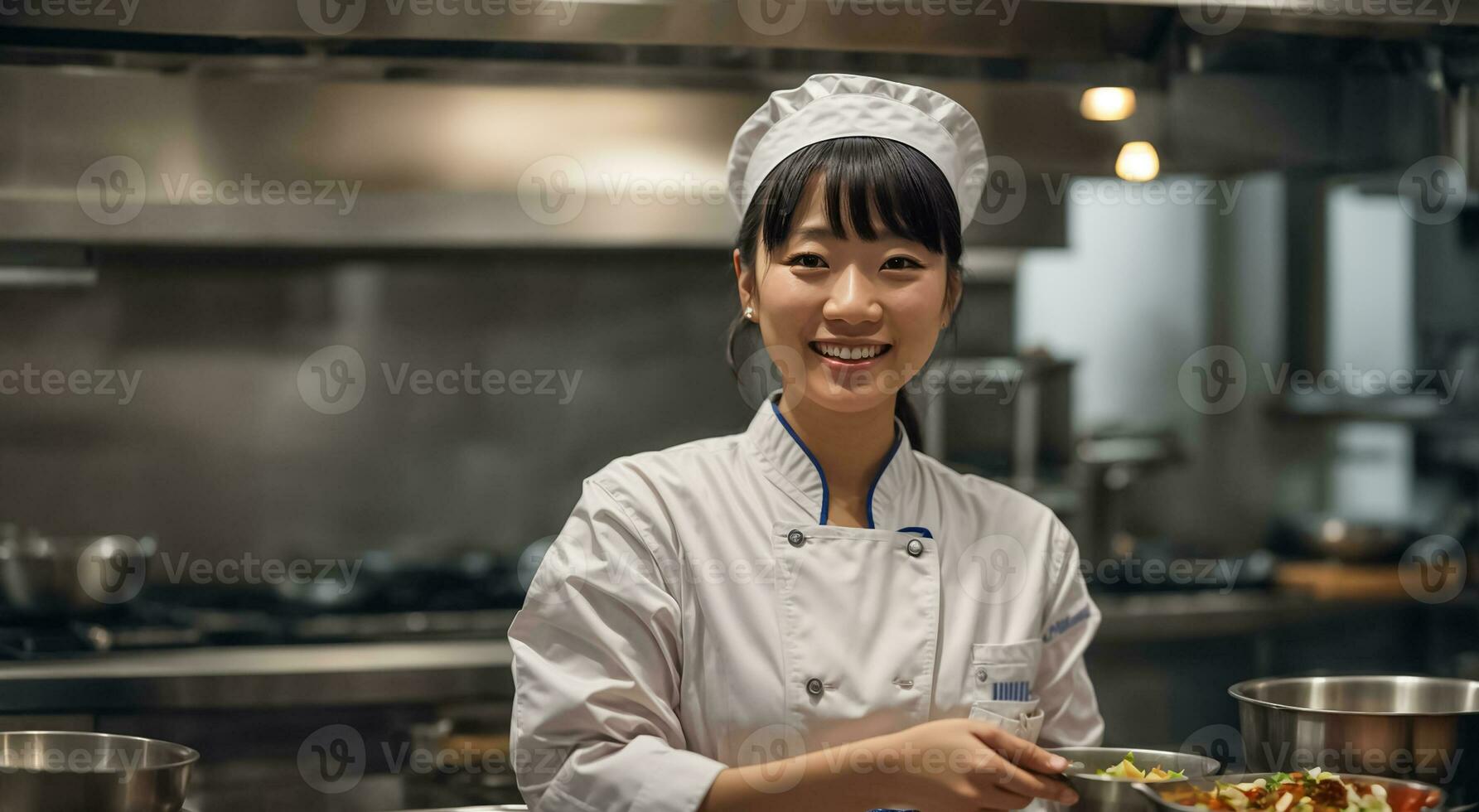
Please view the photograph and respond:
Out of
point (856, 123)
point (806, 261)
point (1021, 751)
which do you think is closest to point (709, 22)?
point (856, 123)

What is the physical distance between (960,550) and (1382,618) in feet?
7.51

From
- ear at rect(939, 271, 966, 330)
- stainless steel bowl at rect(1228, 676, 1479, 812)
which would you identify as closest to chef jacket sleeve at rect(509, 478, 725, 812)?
ear at rect(939, 271, 966, 330)

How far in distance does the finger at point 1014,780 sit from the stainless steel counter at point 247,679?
1.22 m

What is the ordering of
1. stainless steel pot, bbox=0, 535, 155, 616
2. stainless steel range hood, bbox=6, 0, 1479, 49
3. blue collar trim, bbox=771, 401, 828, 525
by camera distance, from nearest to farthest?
blue collar trim, bbox=771, 401, 828, 525, stainless steel range hood, bbox=6, 0, 1479, 49, stainless steel pot, bbox=0, 535, 155, 616

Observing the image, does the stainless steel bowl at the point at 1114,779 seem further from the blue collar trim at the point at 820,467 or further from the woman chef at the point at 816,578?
the blue collar trim at the point at 820,467

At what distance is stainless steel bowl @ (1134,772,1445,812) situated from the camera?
1.05 meters

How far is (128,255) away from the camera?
303 cm

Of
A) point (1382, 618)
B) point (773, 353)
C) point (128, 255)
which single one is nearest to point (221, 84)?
point (128, 255)

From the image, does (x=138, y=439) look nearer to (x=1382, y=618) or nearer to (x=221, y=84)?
(x=221, y=84)

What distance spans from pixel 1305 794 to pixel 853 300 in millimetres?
601

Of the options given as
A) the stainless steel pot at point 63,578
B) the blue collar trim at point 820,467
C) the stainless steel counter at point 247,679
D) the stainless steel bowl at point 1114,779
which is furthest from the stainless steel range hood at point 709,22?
the stainless steel bowl at point 1114,779

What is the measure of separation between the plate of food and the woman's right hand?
0.09 meters

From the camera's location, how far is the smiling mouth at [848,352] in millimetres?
1320

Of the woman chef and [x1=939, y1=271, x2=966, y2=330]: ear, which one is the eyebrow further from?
[x1=939, y1=271, x2=966, y2=330]: ear
